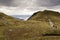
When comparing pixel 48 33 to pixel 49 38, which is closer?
pixel 49 38

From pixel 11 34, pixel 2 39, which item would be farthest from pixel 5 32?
pixel 2 39

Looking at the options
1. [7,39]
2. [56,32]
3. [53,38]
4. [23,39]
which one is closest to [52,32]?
[56,32]

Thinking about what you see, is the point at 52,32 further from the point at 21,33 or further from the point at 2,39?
the point at 2,39

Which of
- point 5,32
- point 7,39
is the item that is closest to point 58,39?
point 7,39

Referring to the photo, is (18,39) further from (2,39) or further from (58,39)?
(58,39)

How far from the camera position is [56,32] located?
261 feet

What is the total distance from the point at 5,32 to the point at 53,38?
25.7 metres

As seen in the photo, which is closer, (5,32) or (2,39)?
(2,39)

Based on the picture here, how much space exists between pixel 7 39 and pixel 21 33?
46.3 feet

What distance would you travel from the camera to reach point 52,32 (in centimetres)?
7888

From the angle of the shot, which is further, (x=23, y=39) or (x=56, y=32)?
(x=56, y=32)

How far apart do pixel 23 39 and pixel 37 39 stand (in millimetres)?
6116

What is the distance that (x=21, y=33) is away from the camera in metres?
80.9

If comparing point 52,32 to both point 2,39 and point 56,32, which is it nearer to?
point 56,32
